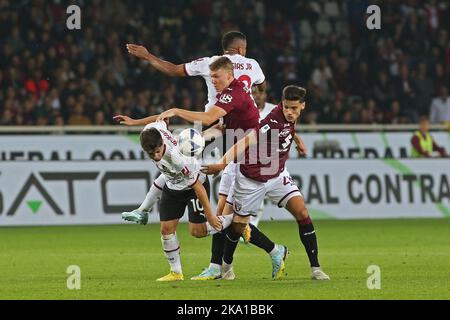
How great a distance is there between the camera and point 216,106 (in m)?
11.2

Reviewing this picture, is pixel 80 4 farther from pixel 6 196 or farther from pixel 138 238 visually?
pixel 138 238

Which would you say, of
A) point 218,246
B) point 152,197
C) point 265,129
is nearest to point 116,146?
point 152,197

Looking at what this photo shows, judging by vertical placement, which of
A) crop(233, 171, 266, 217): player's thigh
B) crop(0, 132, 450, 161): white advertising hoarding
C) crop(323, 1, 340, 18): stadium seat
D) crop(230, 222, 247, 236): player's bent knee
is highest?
crop(323, 1, 340, 18): stadium seat

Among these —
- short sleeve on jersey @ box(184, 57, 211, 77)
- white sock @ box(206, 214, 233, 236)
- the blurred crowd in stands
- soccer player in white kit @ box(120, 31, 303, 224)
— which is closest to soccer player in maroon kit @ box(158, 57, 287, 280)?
white sock @ box(206, 214, 233, 236)

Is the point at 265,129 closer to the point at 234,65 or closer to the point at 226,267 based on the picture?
the point at 234,65

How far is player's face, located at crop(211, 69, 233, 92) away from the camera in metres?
11.2

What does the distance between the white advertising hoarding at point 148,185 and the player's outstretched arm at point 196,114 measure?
806 cm

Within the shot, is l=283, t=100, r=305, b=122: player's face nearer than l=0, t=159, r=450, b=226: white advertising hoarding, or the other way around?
l=283, t=100, r=305, b=122: player's face

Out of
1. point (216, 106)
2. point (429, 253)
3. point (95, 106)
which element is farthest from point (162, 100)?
point (216, 106)

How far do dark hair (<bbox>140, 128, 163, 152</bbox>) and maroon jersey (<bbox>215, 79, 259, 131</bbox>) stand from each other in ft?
2.78

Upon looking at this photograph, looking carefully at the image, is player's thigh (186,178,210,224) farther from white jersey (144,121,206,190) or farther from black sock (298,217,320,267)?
black sock (298,217,320,267)

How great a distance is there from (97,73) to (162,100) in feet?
4.74

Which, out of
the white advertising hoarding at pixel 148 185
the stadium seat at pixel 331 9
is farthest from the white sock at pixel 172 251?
the stadium seat at pixel 331 9

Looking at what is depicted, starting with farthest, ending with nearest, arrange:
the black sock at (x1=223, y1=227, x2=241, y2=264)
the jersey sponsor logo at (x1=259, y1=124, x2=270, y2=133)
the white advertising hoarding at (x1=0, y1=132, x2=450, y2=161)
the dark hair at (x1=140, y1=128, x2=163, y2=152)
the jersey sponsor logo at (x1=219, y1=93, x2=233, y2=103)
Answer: the white advertising hoarding at (x1=0, y1=132, x2=450, y2=161) < the black sock at (x1=223, y1=227, x2=241, y2=264) < the jersey sponsor logo at (x1=259, y1=124, x2=270, y2=133) < the jersey sponsor logo at (x1=219, y1=93, x2=233, y2=103) < the dark hair at (x1=140, y1=128, x2=163, y2=152)
